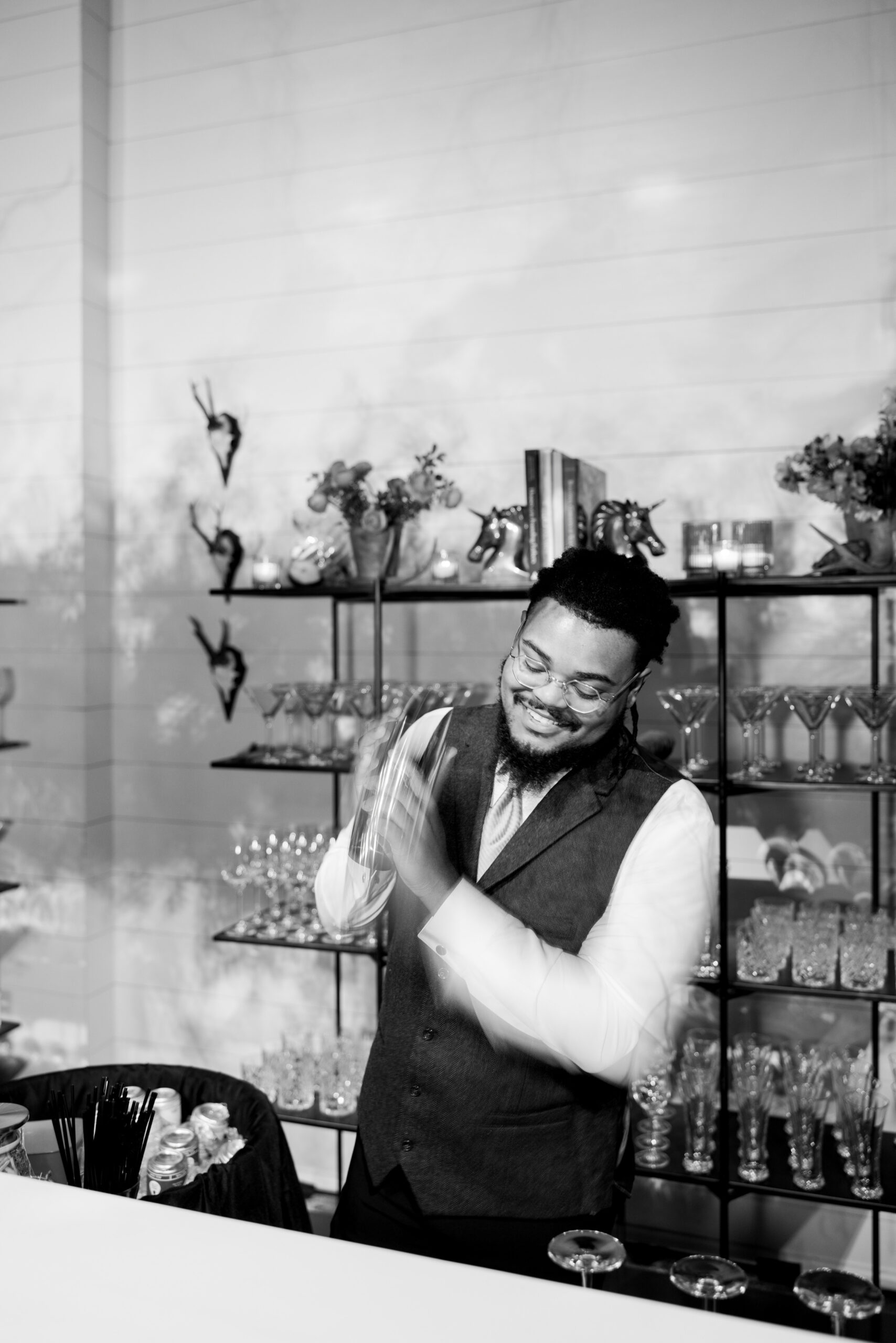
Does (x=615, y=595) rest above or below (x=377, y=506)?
below

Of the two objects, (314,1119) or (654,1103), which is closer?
(654,1103)

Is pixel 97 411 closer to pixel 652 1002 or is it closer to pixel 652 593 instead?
pixel 652 593

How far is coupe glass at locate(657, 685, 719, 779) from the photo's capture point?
2.84 meters

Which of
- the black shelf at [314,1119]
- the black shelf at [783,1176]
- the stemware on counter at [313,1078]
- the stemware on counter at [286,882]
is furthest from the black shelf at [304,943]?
the black shelf at [783,1176]

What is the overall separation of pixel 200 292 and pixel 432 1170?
278cm

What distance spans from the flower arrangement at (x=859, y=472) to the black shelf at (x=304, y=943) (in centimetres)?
158

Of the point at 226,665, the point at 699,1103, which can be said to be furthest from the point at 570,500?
the point at 699,1103

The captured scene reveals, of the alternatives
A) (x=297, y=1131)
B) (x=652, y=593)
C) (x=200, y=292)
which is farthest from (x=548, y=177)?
(x=297, y=1131)

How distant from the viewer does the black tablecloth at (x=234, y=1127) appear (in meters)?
1.68

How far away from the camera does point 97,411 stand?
3686mm

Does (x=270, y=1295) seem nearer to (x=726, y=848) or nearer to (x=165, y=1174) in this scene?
(x=165, y=1174)

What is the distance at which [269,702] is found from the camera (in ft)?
10.6

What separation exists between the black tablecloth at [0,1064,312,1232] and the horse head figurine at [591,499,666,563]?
1530 millimetres

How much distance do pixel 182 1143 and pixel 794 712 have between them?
6.16ft
